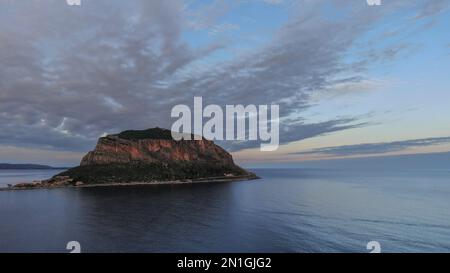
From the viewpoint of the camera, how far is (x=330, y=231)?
64.8m

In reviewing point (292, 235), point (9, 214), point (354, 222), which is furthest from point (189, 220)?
point (9, 214)

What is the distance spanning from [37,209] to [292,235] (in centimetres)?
8118

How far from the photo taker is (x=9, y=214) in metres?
92.6

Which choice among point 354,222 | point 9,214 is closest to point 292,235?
point 354,222

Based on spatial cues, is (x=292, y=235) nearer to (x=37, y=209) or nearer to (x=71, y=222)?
(x=71, y=222)
